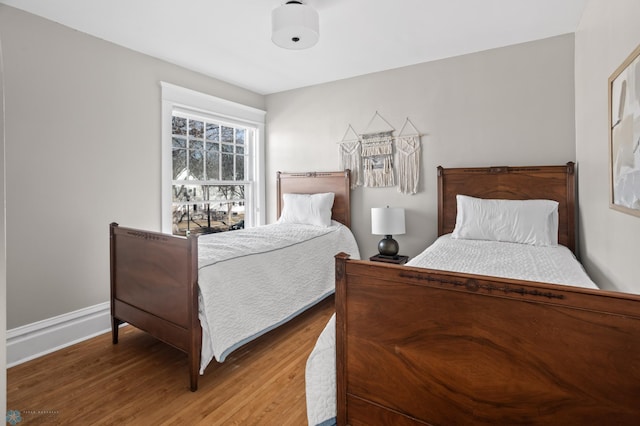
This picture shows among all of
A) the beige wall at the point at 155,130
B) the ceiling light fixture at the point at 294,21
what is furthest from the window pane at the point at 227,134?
the ceiling light fixture at the point at 294,21

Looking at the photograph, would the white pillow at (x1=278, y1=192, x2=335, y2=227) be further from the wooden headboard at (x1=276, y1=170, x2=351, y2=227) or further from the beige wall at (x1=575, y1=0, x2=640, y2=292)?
the beige wall at (x1=575, y1=0, x2=640, y2=292)

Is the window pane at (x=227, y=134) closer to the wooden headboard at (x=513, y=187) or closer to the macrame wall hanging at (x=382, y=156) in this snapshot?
the macrame wall hanging at (x=382, y=156)

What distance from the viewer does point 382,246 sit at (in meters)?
3.26

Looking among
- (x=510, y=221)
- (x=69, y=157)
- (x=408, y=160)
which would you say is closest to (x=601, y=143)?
(x=510, y=221)

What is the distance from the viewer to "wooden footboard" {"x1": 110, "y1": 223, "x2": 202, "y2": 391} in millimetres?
1877

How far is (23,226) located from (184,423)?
74.6 inches

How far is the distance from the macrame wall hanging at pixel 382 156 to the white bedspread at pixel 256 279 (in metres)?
0.82

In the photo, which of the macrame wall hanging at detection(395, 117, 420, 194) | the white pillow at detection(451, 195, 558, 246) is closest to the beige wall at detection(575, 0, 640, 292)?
the white pillow at detection(451, 195, 558, 246)

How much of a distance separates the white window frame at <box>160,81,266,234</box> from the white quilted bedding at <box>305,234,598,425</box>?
247cm

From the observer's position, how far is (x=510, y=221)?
2.66m

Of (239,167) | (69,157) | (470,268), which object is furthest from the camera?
(239,167)

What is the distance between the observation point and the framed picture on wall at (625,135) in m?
1.39

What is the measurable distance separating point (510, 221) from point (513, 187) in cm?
43

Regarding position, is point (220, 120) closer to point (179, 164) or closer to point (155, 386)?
point (179, 164)
